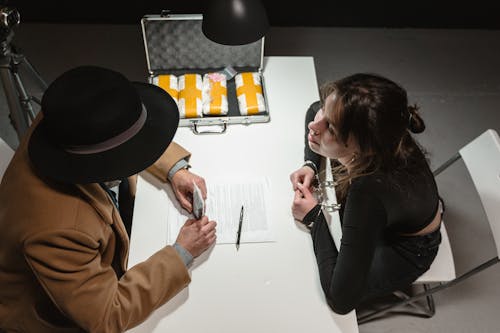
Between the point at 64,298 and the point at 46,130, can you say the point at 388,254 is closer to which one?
the point at 64,298

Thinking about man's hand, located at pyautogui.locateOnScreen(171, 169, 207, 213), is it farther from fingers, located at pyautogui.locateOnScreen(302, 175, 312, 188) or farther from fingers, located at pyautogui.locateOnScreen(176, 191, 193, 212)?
fingers, located at pyautogui.locateOnScreen(302, 175, 312, 188)

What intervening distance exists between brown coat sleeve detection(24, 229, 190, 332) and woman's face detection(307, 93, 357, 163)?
60cm

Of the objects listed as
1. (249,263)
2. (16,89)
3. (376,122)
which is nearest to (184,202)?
(249,263)

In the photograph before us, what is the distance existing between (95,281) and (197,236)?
324mm

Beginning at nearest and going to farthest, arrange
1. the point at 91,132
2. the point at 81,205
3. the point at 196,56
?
the point at 91,132, the point at 81,205, the point at 196,56

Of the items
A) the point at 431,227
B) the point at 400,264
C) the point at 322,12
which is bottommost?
the point at 400,264

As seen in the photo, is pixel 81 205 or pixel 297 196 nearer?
pixel 81 205

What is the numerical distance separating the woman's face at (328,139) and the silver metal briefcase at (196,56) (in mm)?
279

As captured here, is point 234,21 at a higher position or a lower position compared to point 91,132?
higher

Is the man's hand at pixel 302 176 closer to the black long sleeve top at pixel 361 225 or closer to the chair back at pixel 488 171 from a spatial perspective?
the black long sleeve top at pixel 361 225

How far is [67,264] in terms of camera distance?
39.0 inches

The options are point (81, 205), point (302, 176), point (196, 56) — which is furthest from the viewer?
point (196, 56)

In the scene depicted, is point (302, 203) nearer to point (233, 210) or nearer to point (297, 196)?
point (297, 196)

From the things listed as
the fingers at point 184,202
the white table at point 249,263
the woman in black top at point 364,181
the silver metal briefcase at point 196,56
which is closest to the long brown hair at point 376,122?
the woman in black top at point 364,181
